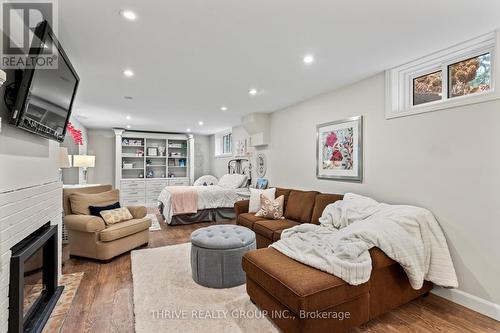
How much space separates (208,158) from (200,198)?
3.76m

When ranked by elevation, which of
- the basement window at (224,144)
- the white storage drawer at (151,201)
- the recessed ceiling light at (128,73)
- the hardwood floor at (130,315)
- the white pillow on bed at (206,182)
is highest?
the recessed ceiling light at (128,73)

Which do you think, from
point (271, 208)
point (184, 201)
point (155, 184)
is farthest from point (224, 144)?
point (271, 208)

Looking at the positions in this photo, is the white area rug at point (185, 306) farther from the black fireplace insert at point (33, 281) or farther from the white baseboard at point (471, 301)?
the white baseboard at point (471, 301)

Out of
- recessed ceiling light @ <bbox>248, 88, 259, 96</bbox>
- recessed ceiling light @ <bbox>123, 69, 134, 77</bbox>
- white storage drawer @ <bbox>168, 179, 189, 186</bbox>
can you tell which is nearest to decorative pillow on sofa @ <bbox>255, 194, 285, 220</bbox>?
recessed ceiling light @ <bbox>248, 88, 259, 96</bbox>

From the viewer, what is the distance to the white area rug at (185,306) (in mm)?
1958

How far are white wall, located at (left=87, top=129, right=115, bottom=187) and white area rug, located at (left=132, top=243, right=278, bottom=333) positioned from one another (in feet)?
17.5

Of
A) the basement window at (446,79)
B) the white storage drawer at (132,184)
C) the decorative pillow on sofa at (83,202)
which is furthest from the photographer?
the white storage drawer at (132,184)

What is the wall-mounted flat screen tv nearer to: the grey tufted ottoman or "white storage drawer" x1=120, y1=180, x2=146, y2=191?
the grey tufted ottoman

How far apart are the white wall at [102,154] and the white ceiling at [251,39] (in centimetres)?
411

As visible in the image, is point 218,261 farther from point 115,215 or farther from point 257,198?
point 115,215

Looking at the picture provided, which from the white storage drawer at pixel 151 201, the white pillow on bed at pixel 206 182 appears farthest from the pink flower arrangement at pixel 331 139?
the white storage drawer at pixel 151 201

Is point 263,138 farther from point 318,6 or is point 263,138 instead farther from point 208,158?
point 208,158

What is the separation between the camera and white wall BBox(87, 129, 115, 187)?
7289 millimetres

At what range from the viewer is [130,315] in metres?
2.12
